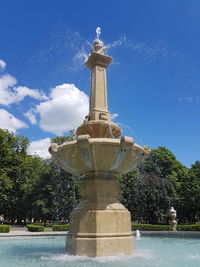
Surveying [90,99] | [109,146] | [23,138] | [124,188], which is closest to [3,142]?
[23,138]

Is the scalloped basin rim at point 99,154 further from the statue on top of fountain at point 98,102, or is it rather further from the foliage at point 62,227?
the foliage at point 62,227

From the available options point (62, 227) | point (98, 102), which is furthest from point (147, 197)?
point (98, 102)

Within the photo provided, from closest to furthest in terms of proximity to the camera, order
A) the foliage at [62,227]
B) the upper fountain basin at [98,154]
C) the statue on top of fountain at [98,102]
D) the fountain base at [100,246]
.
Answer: the fountain base at [100,246], the upper fountain basin at [98,154], the statue on top of fountain at [98,102], the foliage at [62,227]

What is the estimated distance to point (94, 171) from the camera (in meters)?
8.79

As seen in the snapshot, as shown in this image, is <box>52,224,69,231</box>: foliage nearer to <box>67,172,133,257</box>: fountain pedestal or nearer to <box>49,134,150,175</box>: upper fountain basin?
<box>49,134,150,175</box>: upper fountain basin

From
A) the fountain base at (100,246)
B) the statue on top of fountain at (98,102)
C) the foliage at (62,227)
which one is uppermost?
the statue on top of fountain at (98,102)

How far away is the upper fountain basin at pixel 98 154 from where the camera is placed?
795cm

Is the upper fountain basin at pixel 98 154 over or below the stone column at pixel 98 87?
below

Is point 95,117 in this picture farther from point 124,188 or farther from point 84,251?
point 124,188

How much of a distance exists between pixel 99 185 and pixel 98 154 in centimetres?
108

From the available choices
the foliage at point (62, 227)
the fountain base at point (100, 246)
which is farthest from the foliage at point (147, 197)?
the fountain base at point (100, 246)

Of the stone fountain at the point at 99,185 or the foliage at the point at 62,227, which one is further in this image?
the foliage at the point at 62,227

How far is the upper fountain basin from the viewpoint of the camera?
26.1 ft

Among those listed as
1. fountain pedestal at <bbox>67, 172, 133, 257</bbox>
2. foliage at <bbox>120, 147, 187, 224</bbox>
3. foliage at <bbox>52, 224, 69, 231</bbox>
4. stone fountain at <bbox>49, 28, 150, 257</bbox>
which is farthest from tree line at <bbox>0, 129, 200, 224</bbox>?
fountain pedestal at <bbox>67, 172, 133, 257</bbox>
